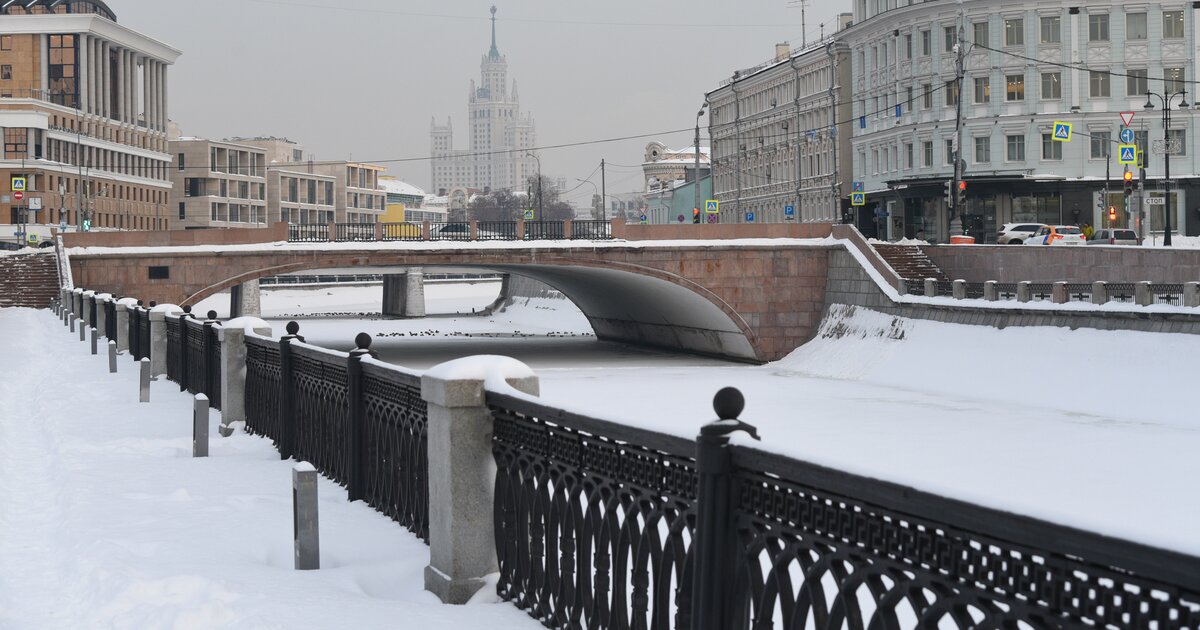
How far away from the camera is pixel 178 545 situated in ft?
32.3

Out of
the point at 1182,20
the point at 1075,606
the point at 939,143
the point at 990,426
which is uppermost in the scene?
the point at 1182,20

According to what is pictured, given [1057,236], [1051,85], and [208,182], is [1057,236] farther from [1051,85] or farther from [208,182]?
[208,182]

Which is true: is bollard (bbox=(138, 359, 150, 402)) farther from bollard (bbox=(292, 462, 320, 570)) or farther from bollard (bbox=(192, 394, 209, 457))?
bollard (bbox=(292, 462, 320, 570))

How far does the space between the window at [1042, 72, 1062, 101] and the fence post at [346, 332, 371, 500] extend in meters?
61.8

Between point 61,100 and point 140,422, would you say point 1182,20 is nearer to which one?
point 140,422

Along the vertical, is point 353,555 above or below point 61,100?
below

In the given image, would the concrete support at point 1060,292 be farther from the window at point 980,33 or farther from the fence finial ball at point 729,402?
the fence finial ball at point 729,402

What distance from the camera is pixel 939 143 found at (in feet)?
232

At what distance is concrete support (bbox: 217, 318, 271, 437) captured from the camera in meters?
17.3

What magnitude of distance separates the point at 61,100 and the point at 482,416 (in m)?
127

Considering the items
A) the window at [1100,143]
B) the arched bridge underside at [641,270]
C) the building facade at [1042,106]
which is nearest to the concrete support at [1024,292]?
the arched bridge underside at [641,270]

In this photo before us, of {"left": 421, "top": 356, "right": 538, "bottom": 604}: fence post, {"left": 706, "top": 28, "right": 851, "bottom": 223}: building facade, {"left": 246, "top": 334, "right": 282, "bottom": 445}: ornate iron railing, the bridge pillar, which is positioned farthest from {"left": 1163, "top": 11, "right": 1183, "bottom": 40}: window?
{"left": 421, "top": 356, "right": 538, "bottom": 604}: fence post

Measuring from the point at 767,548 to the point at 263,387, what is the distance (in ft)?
38.4

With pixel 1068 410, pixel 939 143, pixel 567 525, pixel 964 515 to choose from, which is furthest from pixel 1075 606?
pixel 939 143
